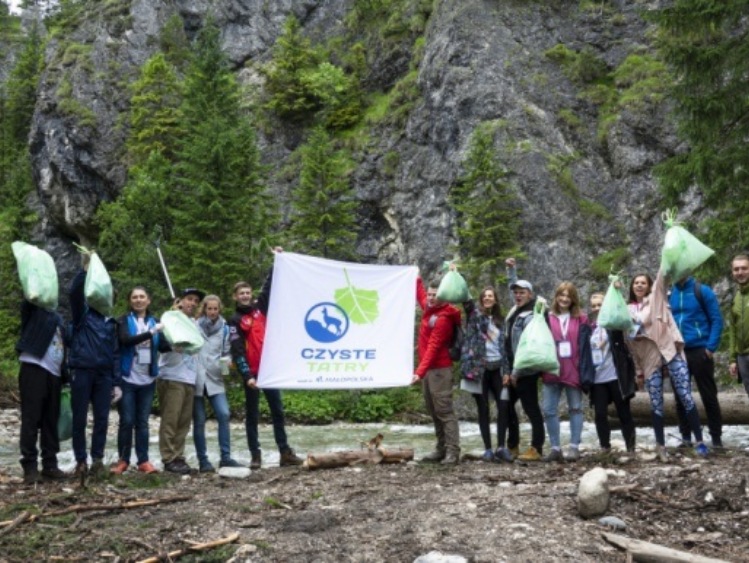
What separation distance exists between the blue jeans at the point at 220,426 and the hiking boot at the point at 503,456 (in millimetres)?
2939

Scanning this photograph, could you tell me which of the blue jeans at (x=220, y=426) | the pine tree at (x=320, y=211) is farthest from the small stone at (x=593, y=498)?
the pine tree at (x=320, y=211)

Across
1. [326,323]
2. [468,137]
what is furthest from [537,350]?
[468,137]

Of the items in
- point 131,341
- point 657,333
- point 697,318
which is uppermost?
point 131,341

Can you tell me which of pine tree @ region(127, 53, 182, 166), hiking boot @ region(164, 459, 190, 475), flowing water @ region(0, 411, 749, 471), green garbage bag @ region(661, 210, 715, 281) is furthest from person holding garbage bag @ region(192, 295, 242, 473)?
pine tree @ region(127, 53, 182, 166)

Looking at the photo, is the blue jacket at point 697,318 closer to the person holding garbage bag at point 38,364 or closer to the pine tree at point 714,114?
the pine tree at point 714,114

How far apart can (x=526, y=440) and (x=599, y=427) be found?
→ 4547 mm

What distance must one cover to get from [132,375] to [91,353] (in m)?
0.80

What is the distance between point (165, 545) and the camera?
5.11 metres

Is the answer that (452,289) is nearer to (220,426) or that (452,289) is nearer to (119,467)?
(220,426)

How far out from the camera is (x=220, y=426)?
854cm

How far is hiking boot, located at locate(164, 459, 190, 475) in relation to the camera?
8.18 m

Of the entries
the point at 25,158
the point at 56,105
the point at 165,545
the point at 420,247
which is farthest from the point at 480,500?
the point at 25,158

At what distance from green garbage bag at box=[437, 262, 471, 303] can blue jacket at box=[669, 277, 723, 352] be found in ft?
7.38

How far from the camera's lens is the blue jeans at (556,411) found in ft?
27.0
